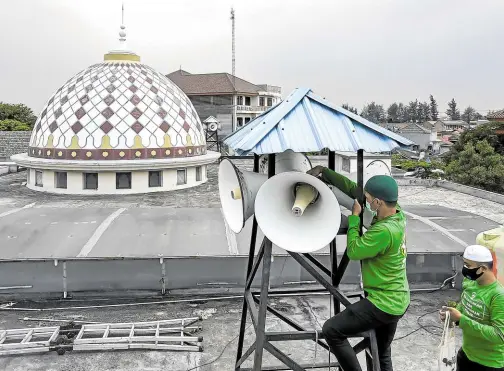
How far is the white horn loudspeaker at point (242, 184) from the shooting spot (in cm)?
437

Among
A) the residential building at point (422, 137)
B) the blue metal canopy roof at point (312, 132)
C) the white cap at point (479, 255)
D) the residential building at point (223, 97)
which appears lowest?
the white cap at point (479, 255)

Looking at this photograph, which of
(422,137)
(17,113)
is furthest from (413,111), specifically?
(17,113)

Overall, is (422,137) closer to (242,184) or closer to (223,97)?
(223,97)

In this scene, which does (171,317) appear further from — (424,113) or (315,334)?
(424,113)

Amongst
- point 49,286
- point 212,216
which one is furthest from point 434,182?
point 49,286

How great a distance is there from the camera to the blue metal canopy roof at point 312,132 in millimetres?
3961

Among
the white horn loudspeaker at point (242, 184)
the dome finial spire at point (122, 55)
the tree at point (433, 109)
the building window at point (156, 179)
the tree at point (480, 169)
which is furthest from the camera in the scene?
the tree at point (433, 109)

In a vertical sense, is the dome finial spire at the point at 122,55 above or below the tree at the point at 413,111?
below

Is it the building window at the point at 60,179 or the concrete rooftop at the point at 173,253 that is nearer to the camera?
the concrete rooftop at the point at 173,253

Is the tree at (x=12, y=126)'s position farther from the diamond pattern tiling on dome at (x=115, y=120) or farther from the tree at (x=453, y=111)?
the tree at (x=453, y=111)

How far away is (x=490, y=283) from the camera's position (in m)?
3.87

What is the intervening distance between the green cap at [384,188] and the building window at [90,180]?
44.3 feet

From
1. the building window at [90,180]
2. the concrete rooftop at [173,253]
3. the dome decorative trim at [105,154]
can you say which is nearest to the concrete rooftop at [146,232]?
the concrete rooftop at [173,253]

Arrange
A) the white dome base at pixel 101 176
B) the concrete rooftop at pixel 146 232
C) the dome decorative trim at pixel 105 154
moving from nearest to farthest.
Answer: the concrete rooftop at pixel 146 232 < the white dome base at pixel 101 176 < the dome decorative trim at pixel 105 154
